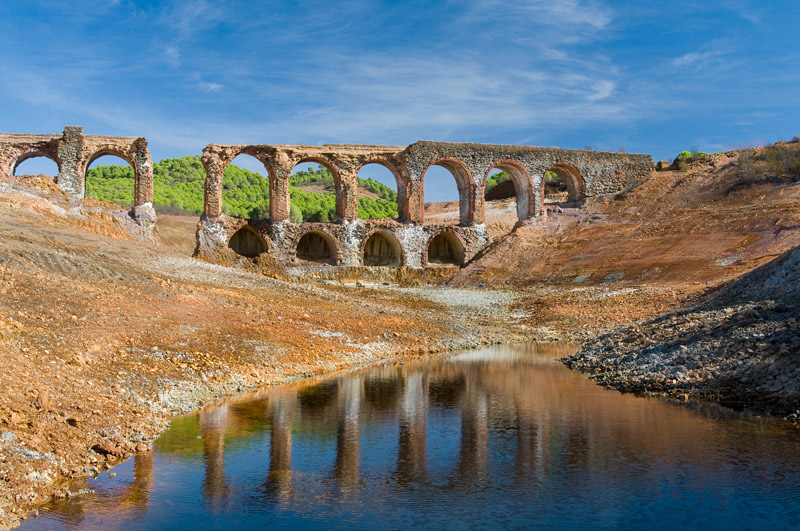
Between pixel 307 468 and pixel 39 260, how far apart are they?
1195cm

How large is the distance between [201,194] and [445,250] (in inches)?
1539

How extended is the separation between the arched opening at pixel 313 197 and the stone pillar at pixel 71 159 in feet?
37.1

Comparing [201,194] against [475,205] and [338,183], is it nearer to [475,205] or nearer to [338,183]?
[338,183]

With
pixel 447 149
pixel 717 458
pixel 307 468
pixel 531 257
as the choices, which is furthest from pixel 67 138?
pixel 717 458

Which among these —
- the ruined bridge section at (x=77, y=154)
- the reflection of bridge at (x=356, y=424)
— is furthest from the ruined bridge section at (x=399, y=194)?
the reflection of bridge at (x=356, y=424)

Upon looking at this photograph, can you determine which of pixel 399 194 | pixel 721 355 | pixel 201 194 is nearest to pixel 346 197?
pixel 399 194

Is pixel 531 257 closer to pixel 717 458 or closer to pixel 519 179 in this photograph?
pixel 519 179

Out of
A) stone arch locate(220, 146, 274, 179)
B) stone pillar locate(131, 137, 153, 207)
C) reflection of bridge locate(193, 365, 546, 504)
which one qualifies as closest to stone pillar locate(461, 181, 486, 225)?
stone arch locate(220, 146, 274, 179)

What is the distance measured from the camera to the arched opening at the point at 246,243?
43.3 m

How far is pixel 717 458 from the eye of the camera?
964cm

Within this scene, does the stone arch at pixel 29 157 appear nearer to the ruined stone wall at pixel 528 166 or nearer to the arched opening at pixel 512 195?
the ruined stone wall at pixel 528 166

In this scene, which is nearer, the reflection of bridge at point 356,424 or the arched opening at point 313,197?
the reflection of bridge at point 356,424

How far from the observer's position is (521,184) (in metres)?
45.7

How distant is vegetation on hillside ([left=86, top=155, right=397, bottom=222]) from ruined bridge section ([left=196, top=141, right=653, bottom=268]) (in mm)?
18695
